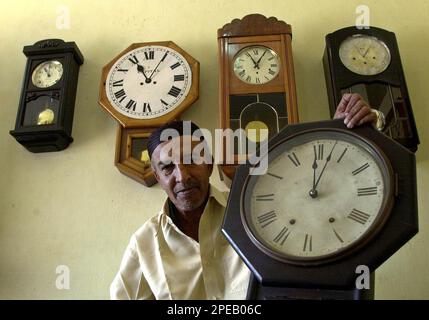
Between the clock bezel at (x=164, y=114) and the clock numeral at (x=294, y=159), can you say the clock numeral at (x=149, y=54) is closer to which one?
the clock bezel at (x=164, y=114)

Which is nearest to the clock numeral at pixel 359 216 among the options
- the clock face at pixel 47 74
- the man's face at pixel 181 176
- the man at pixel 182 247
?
the man at pixel 182 247

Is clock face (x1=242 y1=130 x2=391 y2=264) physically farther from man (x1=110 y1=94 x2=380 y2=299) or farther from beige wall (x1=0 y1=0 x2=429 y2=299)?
beige wall (x1=0 y1=0 x2=429 y2=299)

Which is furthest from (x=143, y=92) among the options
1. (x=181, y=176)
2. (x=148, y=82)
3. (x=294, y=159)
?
(x=294, y=159)

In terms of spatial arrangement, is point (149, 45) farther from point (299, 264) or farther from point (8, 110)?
point (299, 264)

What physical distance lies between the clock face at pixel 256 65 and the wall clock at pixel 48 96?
615 millimetres

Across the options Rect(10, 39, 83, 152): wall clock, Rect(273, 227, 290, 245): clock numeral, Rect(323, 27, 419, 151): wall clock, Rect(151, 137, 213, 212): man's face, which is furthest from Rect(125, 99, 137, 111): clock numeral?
Rect(273, 227, 290, 245): clock numeral

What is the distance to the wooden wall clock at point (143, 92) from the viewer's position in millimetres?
1571

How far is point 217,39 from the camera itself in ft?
5.63

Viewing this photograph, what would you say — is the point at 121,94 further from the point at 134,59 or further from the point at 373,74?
the point at 373,74

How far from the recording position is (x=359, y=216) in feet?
2.46

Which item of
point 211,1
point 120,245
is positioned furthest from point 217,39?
point 120,245

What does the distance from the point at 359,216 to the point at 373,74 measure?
915 millimetres

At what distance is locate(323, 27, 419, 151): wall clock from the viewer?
1.45 meters

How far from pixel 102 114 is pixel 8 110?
38cm
